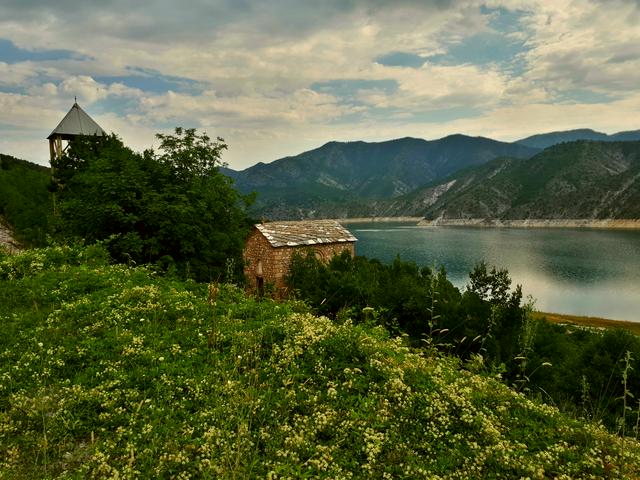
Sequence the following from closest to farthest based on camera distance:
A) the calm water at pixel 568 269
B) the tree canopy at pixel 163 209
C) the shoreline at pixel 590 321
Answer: the tree canopy at pixel 163 209
the shoreline at pixel 590 321
the calm water at pixel 568 269

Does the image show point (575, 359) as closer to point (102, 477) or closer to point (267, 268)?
point (102, 477)

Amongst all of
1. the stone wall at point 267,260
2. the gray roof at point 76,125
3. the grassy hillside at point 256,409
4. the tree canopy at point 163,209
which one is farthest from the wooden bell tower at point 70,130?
the grassy hillside at point 256,409

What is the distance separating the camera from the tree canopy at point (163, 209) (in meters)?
18.2

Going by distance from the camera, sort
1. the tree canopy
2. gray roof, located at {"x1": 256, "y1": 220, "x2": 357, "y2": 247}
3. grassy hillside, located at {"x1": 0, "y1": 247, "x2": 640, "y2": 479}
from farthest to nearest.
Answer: gray roof, located at {"x1": 256, "y1": 220, "x2": 357, "y2": 247} → the tree canopy → grassy hillside, located at {"x1": 0, "y1": 247, "x2": 640, "y2": 479}

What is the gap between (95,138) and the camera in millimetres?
32844

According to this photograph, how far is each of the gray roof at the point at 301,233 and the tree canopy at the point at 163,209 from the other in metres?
3.92

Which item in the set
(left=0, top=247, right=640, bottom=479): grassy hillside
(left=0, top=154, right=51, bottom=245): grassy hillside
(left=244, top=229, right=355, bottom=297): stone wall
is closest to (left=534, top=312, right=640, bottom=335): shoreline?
(left=244, top=229, right=355, bottom=297): stone wall

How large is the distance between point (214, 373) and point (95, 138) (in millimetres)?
33305

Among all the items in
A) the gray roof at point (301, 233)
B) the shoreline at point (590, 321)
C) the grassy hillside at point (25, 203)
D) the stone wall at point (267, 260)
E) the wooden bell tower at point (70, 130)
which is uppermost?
the wooden bell tower at point (70, 130)

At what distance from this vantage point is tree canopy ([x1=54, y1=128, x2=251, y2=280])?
18.2m

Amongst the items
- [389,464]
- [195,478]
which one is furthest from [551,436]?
[195,478]

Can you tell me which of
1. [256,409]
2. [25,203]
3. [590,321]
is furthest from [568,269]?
[25,203]

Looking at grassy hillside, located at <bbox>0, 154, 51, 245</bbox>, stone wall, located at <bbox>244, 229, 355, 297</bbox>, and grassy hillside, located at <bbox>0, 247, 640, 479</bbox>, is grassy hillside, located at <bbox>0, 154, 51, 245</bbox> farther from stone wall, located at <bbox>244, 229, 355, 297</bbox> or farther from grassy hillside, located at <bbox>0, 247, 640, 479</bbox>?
grassy hillside, located at <bbox>0, 247, 640, 479</bbox>

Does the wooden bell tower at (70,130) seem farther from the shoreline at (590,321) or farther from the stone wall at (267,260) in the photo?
the shoreline at (590,321)
